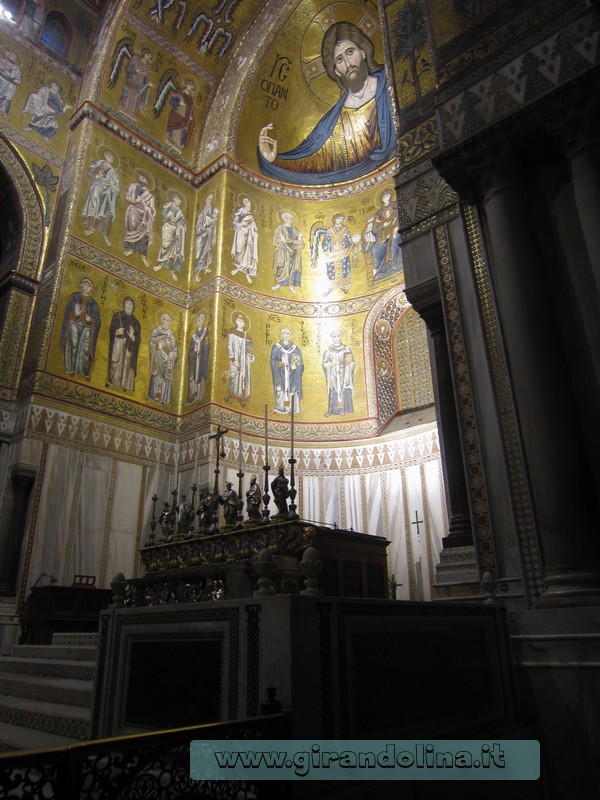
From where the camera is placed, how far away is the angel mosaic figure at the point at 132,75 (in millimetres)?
15031

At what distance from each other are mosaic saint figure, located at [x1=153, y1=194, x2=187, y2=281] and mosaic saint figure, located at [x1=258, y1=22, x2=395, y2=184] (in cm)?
301

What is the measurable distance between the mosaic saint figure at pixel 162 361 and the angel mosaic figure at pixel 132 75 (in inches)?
233

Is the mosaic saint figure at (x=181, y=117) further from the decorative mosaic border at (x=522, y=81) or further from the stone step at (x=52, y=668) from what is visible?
the stone step at (x=52, y=668)

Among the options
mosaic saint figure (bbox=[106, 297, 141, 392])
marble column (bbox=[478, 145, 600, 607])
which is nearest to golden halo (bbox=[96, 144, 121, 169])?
mosaic saint figure (bbox=[106, 297, 141, 392])

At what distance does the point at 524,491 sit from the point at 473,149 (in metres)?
3.09

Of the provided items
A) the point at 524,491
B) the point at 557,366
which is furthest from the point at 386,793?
the point at 557,366

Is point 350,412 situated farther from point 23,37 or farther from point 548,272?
point 23,37

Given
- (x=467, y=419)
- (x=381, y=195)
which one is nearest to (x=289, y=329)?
(x=381, y=195)

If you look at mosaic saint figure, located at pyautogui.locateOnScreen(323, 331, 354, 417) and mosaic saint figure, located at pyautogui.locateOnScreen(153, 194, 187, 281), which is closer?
mosaic saint figure, located at pyautogui.locateOnScreen(323, 331, 354, 417)

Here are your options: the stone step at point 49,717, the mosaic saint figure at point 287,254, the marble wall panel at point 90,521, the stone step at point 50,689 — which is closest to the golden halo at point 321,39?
the mosaic saint figure at point 287,254

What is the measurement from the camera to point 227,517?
718 cm

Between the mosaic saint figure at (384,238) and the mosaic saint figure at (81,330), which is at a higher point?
the mosaic saint figure at (384,238)

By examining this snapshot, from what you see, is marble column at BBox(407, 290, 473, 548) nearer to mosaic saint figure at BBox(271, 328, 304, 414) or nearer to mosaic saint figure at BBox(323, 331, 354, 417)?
mosaic saint figure at BBox(323, 331, 354, 417)

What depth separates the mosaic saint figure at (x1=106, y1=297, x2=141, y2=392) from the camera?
43.3 feet
